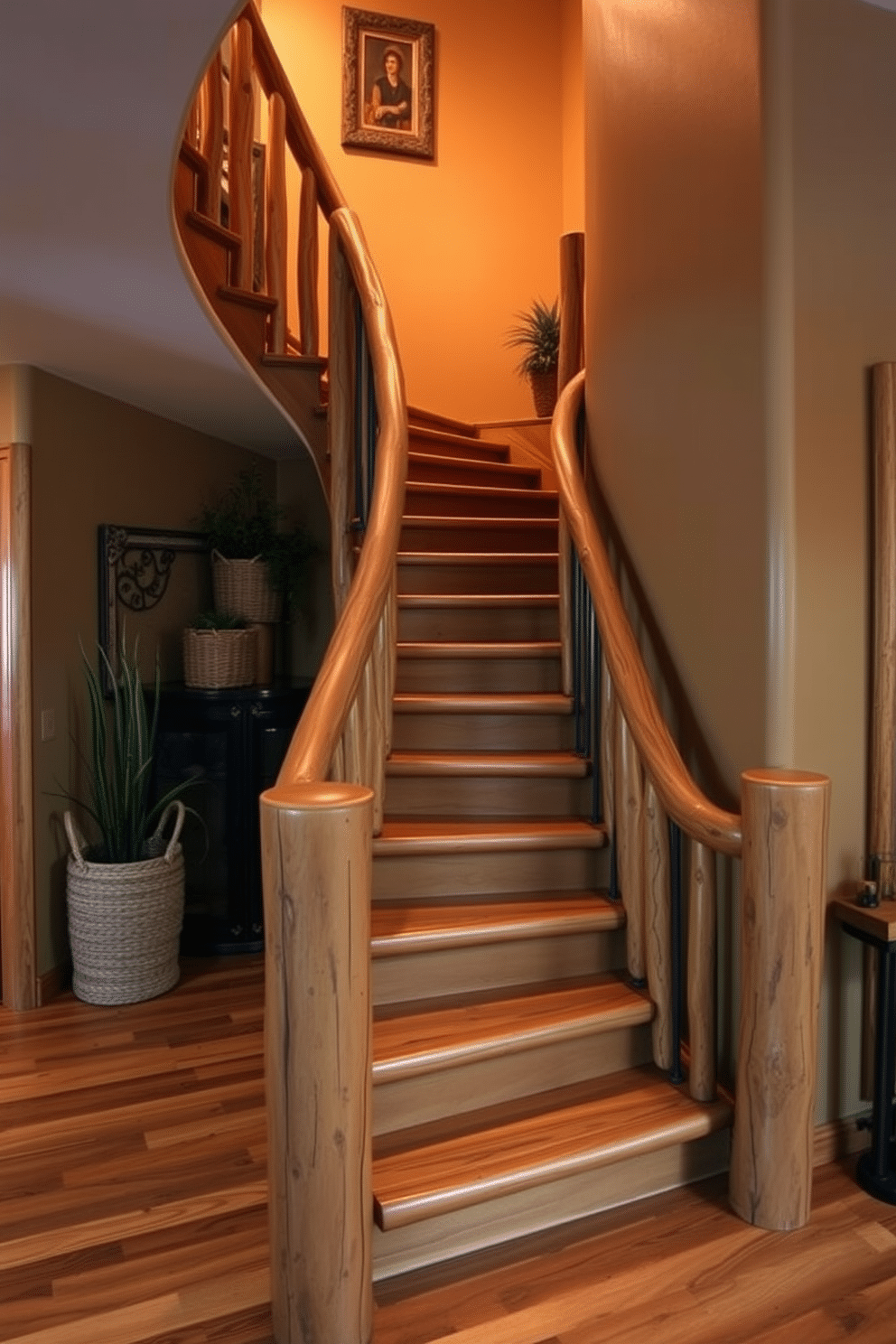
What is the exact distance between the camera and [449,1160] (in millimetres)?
1860

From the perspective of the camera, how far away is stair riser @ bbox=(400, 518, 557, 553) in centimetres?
357

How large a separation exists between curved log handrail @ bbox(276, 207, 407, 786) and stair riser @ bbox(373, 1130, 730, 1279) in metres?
0.91

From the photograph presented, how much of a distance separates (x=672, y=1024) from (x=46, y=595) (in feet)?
8.12

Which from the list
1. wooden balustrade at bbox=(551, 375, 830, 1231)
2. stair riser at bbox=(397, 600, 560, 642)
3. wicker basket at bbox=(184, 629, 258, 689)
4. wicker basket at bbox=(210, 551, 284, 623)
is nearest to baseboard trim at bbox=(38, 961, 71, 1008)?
wicker basket at bbox=(184, 629, 258, 689)

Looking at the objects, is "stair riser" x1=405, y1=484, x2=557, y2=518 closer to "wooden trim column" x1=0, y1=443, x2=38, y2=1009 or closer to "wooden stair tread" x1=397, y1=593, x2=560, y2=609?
"wooden stair tread" x1=397, y1=593, x2=560, y2=609

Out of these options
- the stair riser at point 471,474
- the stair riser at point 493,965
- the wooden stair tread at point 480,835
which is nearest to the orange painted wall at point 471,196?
the stair riser at point 471,474

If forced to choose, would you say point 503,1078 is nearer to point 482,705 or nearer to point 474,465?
point 482,705

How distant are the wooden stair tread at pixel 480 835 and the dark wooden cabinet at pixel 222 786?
3.78ft

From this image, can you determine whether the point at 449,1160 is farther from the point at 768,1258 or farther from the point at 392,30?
the point at 392,30

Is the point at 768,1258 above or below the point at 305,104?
below

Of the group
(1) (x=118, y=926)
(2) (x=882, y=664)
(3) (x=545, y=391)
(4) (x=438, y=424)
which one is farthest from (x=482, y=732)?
(3) (x=545, y=391)

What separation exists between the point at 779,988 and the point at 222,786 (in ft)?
7.80

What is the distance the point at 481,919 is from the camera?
2281mm

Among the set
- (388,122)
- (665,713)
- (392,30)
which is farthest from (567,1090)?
(392,30)
